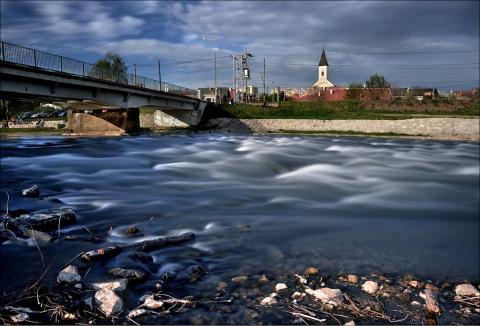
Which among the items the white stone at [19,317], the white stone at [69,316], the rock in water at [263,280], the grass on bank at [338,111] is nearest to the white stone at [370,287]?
the rock in water at [263,280]

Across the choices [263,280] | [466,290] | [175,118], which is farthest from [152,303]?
[175,118]

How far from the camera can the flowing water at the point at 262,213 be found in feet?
22.8

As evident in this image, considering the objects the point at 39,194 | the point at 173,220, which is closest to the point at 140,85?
the point at 39,194

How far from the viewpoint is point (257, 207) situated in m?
11.4

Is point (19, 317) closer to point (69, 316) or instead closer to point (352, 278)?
point (69, 316)

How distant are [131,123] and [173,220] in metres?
41.1

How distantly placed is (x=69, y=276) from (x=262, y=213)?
5646 mm

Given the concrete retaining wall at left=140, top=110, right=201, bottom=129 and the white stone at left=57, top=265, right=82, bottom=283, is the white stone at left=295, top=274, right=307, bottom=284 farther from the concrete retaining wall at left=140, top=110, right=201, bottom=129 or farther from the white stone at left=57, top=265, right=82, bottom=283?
the concrete retaining wall at left=140, top=110, right=201, bottom=129

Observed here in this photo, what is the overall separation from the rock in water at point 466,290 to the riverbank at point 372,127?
44207 millimetres

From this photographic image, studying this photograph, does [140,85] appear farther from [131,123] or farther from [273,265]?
[273,265]

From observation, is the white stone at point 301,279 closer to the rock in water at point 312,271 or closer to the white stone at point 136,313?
the rock in water at point 312,271

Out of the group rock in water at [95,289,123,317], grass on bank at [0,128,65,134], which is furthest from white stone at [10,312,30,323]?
grass on bank at [0,128,65,134]

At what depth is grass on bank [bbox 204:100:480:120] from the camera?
188 feet

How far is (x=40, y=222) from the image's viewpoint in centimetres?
837
